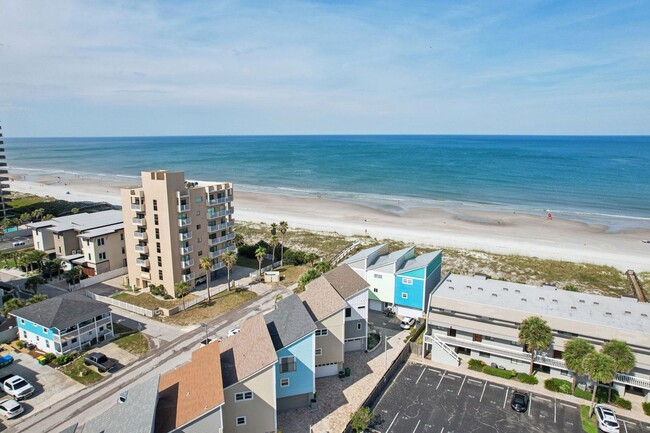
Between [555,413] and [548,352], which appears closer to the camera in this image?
[555,413]

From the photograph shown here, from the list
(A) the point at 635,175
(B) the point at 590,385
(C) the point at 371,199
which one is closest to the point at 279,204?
(C) the point at 371,199

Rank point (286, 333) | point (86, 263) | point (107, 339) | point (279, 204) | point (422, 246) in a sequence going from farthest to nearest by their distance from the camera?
point (279, 204), point (422, 246), point (86, 263), point (107, 339), point (286, 333)

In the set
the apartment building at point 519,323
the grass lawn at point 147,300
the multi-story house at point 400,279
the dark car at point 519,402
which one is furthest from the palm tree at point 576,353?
the grass lawn at point 147,300

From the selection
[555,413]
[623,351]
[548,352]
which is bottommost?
[555,413]

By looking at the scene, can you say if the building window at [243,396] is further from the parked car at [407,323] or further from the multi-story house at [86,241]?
the multi-story house at [86,241]

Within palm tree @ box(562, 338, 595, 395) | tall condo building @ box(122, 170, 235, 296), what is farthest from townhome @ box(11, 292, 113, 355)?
palm tree @ box(562, 338, 595, 395)

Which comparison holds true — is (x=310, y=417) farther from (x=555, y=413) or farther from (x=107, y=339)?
(x=107, y=339)

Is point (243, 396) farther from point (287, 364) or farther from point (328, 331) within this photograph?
point (328, 331)

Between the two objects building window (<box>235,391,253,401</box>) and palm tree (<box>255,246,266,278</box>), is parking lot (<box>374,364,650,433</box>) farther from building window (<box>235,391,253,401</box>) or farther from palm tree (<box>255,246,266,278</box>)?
palm tree (<box>255,246,266,278</box>)
